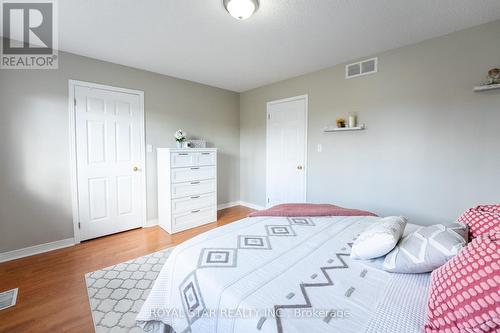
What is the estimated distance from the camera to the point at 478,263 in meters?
0.74

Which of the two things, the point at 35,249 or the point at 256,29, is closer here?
the point at 256,29

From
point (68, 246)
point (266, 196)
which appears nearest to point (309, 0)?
point (266, 196)

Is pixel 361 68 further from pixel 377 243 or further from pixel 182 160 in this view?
pixel 182 160

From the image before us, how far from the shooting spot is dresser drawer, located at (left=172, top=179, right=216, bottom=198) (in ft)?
10.3

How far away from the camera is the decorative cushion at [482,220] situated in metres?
1.08

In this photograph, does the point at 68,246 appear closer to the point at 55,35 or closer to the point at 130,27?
the point at 55,35

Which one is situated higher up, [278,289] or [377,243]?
[377,243]

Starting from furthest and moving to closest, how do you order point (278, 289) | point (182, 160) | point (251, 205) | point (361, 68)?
point (251, 205)
point (182, 160)
point (361, 68)
point (278, 289)

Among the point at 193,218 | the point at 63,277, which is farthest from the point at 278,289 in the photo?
the point at 193,218

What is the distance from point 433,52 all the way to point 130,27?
3.14 m

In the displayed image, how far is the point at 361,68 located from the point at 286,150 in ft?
5.23

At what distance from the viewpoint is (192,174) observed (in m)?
3.31

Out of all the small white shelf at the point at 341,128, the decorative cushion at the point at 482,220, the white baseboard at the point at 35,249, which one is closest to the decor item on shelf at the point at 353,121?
the small white shelf at the point at 341,128

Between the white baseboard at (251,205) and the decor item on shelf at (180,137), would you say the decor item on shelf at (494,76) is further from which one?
the decor item on shelf at (180,137)
